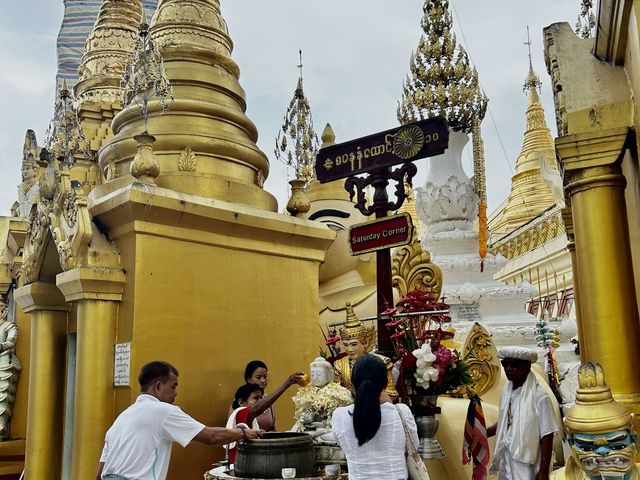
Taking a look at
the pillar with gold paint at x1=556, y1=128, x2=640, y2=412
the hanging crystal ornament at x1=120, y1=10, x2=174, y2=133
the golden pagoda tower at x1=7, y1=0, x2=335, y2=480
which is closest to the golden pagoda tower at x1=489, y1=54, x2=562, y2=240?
the golden pagoda tower at x1=7, y1=0, x2=335, y2=480

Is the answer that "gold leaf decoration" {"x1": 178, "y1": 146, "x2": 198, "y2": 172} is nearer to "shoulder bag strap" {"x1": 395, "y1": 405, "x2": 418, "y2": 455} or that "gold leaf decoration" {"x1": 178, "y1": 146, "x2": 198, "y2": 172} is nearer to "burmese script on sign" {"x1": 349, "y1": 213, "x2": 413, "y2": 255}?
"burmese script on sign" {"x1": 349, "y1": 213, "x2": 413, "y2": 255}

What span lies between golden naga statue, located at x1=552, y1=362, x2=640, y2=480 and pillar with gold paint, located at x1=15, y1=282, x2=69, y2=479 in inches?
211

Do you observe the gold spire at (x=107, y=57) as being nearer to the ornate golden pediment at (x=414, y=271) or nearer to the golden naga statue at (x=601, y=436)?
the ornate golden pediment at (x=414, y=271)

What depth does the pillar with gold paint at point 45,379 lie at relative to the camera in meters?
6.58

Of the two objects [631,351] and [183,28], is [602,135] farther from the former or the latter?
[183,28]

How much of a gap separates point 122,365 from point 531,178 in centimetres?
1963

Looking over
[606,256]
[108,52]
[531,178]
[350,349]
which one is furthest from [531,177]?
[606,256]

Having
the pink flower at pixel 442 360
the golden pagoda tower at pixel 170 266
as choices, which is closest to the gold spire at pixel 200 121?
the golden pagoda tower at pixel 170 266

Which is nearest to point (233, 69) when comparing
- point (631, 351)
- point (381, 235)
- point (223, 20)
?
point (223, 20)

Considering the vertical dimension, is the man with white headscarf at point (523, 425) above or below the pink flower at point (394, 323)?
below

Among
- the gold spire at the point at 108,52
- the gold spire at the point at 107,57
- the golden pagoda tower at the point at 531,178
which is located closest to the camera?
the gold spire at the point at 107,57

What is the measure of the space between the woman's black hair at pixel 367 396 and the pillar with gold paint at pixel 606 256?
1533mm

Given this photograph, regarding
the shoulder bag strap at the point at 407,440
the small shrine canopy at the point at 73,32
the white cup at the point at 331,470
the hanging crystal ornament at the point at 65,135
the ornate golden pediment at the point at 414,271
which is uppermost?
the small shrine canopy at the point at 73,32

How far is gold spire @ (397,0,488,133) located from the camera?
10305 millimetres
